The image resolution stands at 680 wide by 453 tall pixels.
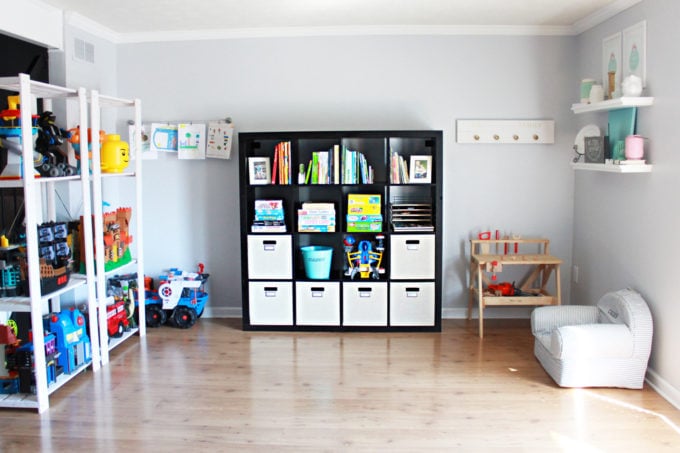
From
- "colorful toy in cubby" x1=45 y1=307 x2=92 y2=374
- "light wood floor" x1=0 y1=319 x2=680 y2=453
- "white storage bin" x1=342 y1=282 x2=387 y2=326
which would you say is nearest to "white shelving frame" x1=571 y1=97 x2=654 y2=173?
"light wood floor" x1=0 y1=319 x2=680 y2=453

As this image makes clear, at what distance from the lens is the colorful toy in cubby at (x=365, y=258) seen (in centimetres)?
495

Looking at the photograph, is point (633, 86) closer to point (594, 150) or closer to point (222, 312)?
point (594, 150)

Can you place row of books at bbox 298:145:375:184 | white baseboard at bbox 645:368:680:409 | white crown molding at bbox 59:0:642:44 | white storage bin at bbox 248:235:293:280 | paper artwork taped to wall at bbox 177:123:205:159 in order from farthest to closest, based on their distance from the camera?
paper artwork taped to wall at bbox 177:123:205:159
white crown molding at bbox 59:0:642:44
white storage bin at bbox 248:235:293:280
row of books at bbox 298:145:375:184
white baseboard at bbox 645:368:680:409

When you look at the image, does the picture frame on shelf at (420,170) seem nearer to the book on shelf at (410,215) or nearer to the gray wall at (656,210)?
the book on shelf at (410,215)

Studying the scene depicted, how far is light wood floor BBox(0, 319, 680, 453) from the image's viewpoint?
3102 mm

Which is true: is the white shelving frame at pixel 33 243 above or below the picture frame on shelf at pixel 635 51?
below

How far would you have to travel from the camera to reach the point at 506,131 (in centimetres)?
514

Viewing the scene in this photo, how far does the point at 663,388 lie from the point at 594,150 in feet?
5.32

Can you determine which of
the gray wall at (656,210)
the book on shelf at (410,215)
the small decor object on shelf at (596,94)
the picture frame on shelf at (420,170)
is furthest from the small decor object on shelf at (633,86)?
the book on shelf at (410,215)

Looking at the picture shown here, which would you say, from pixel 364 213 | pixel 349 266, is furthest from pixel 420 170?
pixel 349 266

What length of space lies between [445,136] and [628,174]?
1527 millimetres

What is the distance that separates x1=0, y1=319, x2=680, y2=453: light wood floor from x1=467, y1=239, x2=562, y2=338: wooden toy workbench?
0.31 m

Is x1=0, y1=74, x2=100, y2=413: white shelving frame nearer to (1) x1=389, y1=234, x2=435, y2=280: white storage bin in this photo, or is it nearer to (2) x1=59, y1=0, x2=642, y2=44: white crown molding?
(2) x1=59, y1=0, x2=642, y2=44: white crown molding

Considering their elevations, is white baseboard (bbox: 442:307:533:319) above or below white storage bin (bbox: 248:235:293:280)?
below
